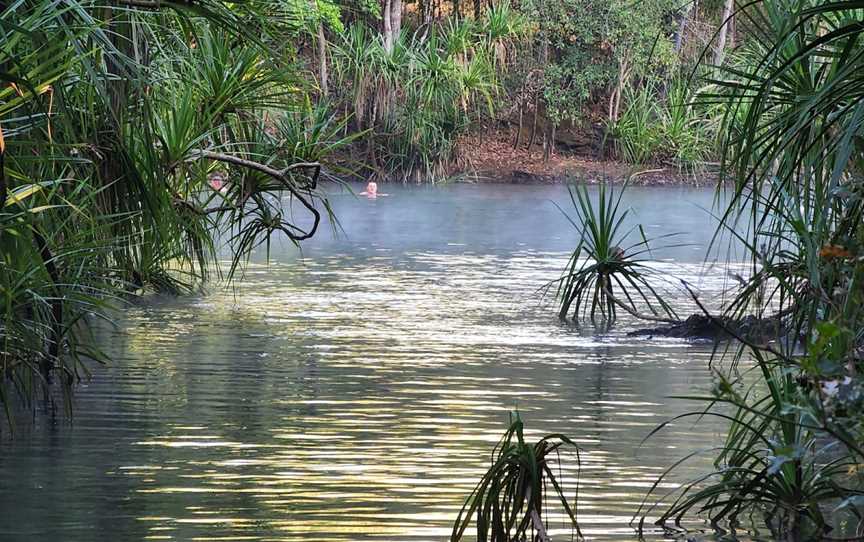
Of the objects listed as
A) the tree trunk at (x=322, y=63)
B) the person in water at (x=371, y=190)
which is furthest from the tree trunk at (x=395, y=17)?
the person in water at (x=371, y=190)

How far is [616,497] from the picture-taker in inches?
238

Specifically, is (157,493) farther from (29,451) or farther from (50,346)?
(50,346)

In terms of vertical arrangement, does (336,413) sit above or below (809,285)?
below

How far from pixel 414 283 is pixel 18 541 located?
9.17 meters

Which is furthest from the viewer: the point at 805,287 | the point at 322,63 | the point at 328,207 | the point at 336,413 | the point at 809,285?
the point at 322,63

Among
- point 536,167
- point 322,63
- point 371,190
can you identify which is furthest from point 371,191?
point 536,167

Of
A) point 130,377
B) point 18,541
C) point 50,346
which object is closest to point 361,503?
point 18,541

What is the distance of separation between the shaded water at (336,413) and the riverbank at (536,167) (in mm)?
15950

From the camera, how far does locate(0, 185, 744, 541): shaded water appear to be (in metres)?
5.70

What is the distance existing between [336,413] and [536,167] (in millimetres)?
24514

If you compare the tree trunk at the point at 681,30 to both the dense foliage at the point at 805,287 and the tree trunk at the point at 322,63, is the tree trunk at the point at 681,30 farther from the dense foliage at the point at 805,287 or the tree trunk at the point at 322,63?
the dense foliage at the point at 805,287

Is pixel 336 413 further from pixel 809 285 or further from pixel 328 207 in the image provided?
pixel 809 285

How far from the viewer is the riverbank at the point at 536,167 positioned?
3059cm

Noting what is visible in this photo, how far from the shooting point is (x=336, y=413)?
7816 mm
